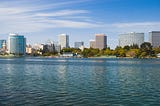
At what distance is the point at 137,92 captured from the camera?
1427 inches

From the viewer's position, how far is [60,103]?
28953mm

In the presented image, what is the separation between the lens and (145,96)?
3322 centimetres

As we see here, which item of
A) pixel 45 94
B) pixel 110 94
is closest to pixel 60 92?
pixel 45 94

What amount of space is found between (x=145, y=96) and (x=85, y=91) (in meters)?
6.97

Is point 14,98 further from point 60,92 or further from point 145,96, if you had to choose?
point 145,96

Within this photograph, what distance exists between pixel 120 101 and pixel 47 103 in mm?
6765

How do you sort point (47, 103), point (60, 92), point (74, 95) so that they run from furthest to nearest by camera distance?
point (60, 92), point (74, 95), point (47, 103)

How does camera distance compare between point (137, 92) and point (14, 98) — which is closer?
point (14, 98)

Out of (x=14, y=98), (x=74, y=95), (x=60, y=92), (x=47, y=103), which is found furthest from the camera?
(x=60, y=92)

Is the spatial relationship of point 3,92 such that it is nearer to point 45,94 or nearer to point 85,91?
point 45,94

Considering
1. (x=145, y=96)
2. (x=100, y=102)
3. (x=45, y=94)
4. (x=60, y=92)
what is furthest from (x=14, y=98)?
(x=145, y=96)

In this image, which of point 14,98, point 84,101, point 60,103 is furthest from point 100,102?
point 14,98

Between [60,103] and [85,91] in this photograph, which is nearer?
[60,103]

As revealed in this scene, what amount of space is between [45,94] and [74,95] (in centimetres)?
305
